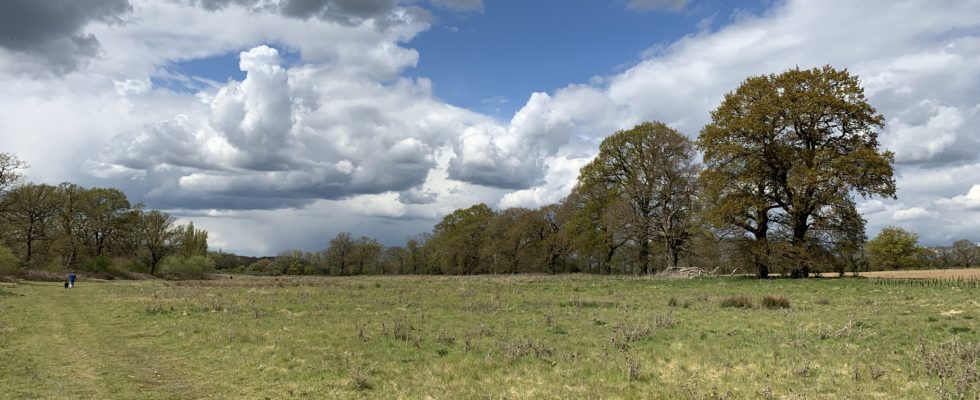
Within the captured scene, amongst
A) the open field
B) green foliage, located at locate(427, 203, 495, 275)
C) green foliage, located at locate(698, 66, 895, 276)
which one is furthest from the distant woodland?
the open field

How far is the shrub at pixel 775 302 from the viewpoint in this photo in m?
21.7

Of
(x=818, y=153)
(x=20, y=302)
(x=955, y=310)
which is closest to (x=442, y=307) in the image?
(x=955, y=310)

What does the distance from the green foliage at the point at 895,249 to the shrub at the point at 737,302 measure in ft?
315

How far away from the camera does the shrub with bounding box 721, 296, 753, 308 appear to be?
73.3ft

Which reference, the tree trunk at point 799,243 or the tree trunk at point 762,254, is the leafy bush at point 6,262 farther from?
the tree trunk at point 799,243

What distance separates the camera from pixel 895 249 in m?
95.9

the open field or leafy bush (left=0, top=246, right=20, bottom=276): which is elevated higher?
leafy bush (left=0, top=246, right=20, bottom=276)

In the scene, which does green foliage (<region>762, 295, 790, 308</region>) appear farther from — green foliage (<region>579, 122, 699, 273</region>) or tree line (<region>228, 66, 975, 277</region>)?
green foliage (<region>579, 122, 699, 273</region>)

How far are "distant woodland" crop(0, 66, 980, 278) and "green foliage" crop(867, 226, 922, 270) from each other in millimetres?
292

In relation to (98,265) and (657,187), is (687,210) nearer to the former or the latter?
(657,187)

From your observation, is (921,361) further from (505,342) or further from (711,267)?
(711,267)

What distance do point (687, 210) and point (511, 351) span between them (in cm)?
4024

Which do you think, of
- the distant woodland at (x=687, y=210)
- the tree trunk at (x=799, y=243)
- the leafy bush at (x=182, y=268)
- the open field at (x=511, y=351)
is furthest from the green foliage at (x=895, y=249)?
the leafy bush at (x=182, y=268)

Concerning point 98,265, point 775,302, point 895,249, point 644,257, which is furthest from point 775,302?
point 895,249
